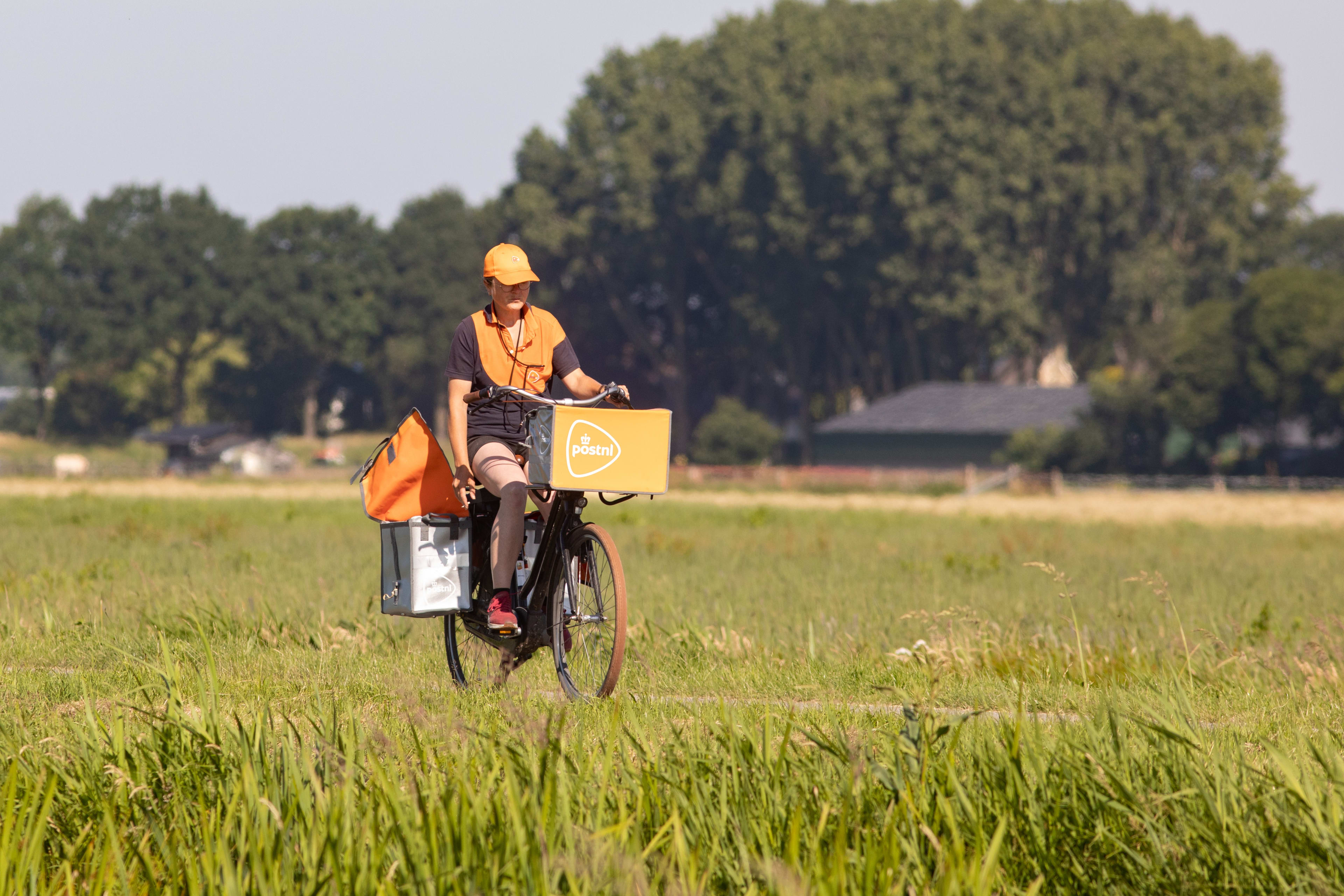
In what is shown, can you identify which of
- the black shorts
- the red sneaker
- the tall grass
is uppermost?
the black shorts

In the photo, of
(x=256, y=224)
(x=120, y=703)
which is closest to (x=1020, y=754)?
(x=120, y=703)

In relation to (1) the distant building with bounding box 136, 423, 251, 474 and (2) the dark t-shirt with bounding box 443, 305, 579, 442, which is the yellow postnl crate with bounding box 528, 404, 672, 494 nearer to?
(2) the dark t-shirt with bounding box 443, 305, 579, 442

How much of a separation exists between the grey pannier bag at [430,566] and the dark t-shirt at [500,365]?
1.60 feet

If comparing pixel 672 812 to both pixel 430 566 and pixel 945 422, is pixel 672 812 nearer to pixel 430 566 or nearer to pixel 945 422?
pixel 430 566

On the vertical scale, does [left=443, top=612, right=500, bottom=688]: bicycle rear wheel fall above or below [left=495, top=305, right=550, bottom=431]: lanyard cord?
below

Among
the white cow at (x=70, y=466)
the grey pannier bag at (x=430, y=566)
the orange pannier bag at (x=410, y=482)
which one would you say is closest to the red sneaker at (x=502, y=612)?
the grey pannier bag at (x=430, y=566)

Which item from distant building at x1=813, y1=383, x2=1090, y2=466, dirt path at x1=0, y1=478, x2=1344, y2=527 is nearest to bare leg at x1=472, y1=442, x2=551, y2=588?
dirt path at x1=0, y1=478, x2=1344, y2=527

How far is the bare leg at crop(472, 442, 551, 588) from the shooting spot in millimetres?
6657

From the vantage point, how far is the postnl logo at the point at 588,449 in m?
6.22

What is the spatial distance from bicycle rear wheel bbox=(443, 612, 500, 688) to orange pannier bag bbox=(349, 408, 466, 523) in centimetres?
57

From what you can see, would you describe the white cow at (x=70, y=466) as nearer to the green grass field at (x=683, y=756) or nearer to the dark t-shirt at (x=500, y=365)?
the green grass field at (x=683, y=756)

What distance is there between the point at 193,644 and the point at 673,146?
236 ft

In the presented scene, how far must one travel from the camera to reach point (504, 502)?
6.68 meters

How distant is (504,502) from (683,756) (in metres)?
2.22
